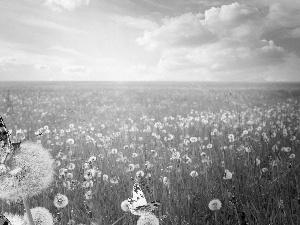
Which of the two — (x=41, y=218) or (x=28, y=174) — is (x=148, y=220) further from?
(x=28, y=174)

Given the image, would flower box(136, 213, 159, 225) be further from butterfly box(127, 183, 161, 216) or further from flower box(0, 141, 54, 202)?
flower box(0, 141, 54, 202)

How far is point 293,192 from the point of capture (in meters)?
3.78

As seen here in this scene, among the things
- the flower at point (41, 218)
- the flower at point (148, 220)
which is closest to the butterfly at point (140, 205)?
the flower at point (148, 220)

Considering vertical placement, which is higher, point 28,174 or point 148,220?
point 28,174

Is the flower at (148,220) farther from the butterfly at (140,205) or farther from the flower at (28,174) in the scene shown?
the flower at (28,174)

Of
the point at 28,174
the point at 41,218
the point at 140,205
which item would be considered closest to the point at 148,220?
the point at 140,205

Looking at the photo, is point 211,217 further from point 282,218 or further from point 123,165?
point 123,165

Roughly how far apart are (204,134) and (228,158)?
3091mm

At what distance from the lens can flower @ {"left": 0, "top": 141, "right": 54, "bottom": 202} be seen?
1.15m

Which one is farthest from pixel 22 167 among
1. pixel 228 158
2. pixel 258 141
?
pixel 258 141

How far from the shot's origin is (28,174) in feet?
3.88

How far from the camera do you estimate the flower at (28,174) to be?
3.76ft

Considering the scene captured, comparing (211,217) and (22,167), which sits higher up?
(22,167)

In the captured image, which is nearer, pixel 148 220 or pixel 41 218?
pixel 41 218
